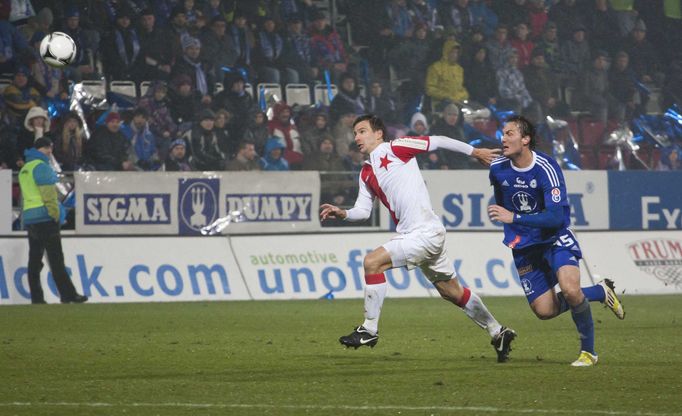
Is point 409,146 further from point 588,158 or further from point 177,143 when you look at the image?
point 588,158

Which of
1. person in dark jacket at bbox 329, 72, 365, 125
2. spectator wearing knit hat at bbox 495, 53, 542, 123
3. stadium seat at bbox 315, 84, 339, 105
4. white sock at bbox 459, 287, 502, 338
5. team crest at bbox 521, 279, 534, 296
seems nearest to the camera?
team crest at bbox 521, 279, 534, 296

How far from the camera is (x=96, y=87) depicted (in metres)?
18.9

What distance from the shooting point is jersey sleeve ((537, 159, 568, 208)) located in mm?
8250

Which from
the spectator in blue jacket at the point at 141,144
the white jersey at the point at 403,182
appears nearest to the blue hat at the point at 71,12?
the spectator in blue jacket at the point at 141,144

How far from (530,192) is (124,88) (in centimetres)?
1189

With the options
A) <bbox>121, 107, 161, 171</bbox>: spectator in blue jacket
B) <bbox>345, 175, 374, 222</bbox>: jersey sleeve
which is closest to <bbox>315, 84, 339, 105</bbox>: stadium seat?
<bbox>121, 107, 161, 171</bbox>: spectator in blue jacket

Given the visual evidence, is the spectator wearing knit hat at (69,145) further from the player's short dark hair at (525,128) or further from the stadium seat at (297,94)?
the player's short dark hair at (525,128)

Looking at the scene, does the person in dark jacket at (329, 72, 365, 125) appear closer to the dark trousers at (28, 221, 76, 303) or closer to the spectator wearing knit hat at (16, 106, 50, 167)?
the spectator wearing knit hat at (16, 106, 50, 167)

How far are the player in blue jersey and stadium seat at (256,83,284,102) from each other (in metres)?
11.9

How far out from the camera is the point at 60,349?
Result: 974 centimetres

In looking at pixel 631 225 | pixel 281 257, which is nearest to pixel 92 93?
pixel 281 257

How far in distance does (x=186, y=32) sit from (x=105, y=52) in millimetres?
1479

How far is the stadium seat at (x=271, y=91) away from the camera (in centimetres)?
2014

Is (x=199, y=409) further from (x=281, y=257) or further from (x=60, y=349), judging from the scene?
(x=281, y=257)
